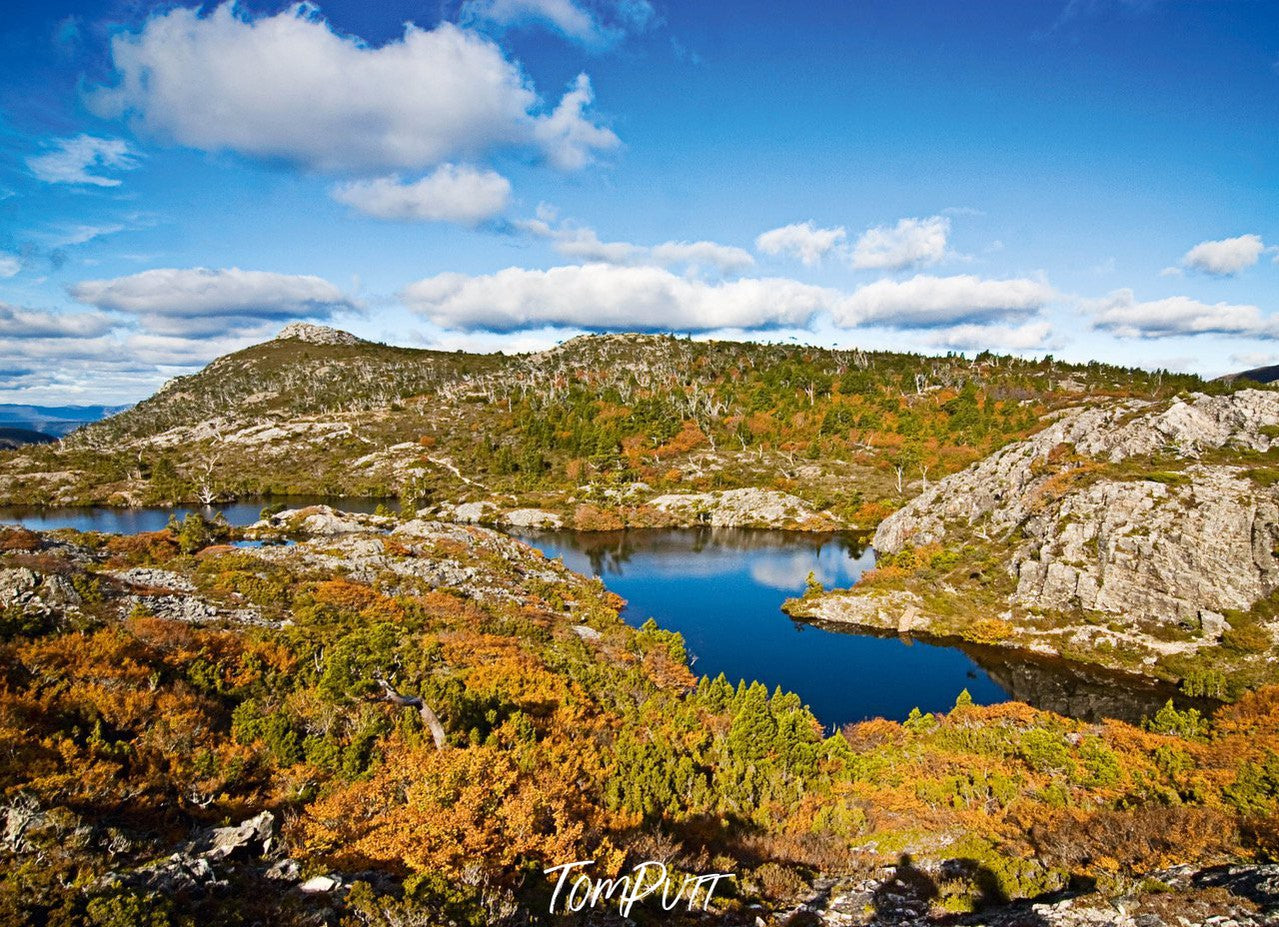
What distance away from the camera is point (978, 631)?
6191cm

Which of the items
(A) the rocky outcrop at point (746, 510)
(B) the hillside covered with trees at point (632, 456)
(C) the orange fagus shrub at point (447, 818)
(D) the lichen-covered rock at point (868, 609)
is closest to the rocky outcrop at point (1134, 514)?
(D) the lichen-covered rock at point (868, 609)

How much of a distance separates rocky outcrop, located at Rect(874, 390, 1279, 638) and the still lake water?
11.1 metres

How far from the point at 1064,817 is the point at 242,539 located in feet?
318

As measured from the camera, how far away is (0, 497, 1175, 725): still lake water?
49.3m

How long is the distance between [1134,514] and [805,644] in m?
39.2

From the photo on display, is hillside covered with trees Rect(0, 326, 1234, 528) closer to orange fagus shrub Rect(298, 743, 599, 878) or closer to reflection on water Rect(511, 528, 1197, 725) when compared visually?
reflection on water Rect(511, 528, 1197, 725)

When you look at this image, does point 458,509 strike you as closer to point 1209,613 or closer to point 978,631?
point 978,631

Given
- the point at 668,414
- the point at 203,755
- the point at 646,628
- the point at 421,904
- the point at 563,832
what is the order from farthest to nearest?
the point at 668,414 < the point at 646,628 < the point at 203,755 < the point at 563,832 < the point at 421,904

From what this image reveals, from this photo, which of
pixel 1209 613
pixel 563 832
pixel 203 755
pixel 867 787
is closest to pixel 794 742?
pixel 867 787

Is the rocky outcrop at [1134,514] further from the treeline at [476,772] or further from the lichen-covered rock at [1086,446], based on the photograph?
the treeline at [476,772]

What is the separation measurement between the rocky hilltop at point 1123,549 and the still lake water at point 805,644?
4712 mm

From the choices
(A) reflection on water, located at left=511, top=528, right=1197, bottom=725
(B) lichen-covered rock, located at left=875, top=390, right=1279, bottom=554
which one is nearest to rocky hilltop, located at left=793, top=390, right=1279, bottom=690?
(B) lichen-covered rock, located at left=875, top=390, right=1279, bottom=554

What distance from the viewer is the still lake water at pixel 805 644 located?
49.3 metres

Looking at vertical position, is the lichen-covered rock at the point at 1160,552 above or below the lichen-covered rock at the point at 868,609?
above
